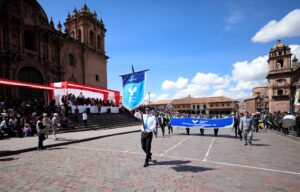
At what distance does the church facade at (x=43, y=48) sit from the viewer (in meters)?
22.3

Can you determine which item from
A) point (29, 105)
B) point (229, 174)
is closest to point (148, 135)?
point (229, 174)

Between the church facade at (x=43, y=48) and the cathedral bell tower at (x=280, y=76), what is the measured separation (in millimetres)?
43416

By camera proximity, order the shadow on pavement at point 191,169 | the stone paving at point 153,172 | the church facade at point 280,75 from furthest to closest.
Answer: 1. the church facade at point 280,75
2. the shadow on pavement at point 191,169
3. the stone paving at point 153,172

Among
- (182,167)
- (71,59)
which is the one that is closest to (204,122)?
(182,167)

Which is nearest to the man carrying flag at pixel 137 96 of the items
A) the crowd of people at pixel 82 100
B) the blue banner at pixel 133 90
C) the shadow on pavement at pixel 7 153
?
the blue banner at pixel 133 90

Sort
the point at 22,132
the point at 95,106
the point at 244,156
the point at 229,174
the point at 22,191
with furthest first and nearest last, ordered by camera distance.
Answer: the point at 95,106, the point at 22,132, the point at 244,156, the point at 229,174, the point at 22,191

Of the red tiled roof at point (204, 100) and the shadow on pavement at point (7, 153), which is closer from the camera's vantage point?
the shadow on pavement at point (7, 153)

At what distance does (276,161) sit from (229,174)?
276 cm

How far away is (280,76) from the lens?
Result: 5472cm

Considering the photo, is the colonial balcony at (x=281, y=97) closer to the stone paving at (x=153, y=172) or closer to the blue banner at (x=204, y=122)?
the blue banner at (x=204, y=122)

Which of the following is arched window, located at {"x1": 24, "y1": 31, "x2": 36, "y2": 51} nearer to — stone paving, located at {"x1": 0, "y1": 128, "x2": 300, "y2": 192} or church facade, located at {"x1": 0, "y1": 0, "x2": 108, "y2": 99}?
church facade, located at {"x1": 0, "y1": 0, "x2": 108, "y2": 99}

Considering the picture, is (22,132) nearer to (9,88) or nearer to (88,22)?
(9,88)

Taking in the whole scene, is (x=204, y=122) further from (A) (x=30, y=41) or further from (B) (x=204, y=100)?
(B) (x=204, y=100)

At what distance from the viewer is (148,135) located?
735 cm
